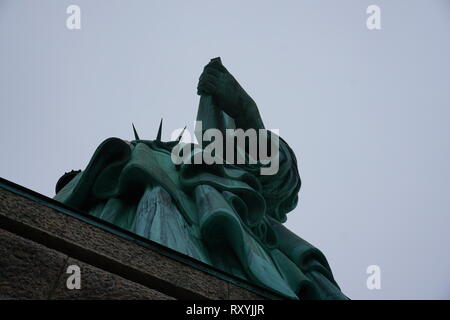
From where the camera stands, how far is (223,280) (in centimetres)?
330

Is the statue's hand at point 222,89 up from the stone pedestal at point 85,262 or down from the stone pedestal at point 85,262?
up

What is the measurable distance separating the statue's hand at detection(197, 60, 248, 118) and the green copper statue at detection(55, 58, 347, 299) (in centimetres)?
49

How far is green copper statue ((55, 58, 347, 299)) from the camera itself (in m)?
5.22

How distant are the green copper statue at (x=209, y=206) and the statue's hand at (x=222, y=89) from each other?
0.49 meters

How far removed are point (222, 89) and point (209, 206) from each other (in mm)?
3516

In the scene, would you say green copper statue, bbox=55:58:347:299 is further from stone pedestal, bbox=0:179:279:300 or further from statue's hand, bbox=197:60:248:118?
stone pedestal, bbox=0:179:279:300

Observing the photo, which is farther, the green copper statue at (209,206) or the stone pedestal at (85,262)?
the green copper statue at (209,206)

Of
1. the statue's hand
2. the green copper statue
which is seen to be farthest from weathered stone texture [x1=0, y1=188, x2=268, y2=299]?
the statue's hand

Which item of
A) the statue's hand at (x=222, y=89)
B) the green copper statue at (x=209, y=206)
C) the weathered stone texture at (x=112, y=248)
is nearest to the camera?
the weathered stone texture at (x=112, y=248)

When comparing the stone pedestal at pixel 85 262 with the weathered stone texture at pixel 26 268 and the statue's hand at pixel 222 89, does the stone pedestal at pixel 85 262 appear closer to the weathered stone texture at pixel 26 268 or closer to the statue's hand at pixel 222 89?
the weathered stone texture at pixel 26 268

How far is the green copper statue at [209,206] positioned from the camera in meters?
5.22

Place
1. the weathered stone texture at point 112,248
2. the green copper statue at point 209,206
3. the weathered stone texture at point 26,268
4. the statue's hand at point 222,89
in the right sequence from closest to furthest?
the weathered stone texture at point 26,268, the weathered stone texture at point 112,248, the green copper statue at point 209,206, the statue's hand at point 222,89

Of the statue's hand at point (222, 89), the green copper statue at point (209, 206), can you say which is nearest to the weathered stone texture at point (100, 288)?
the green copper statue at point (209, 206)
